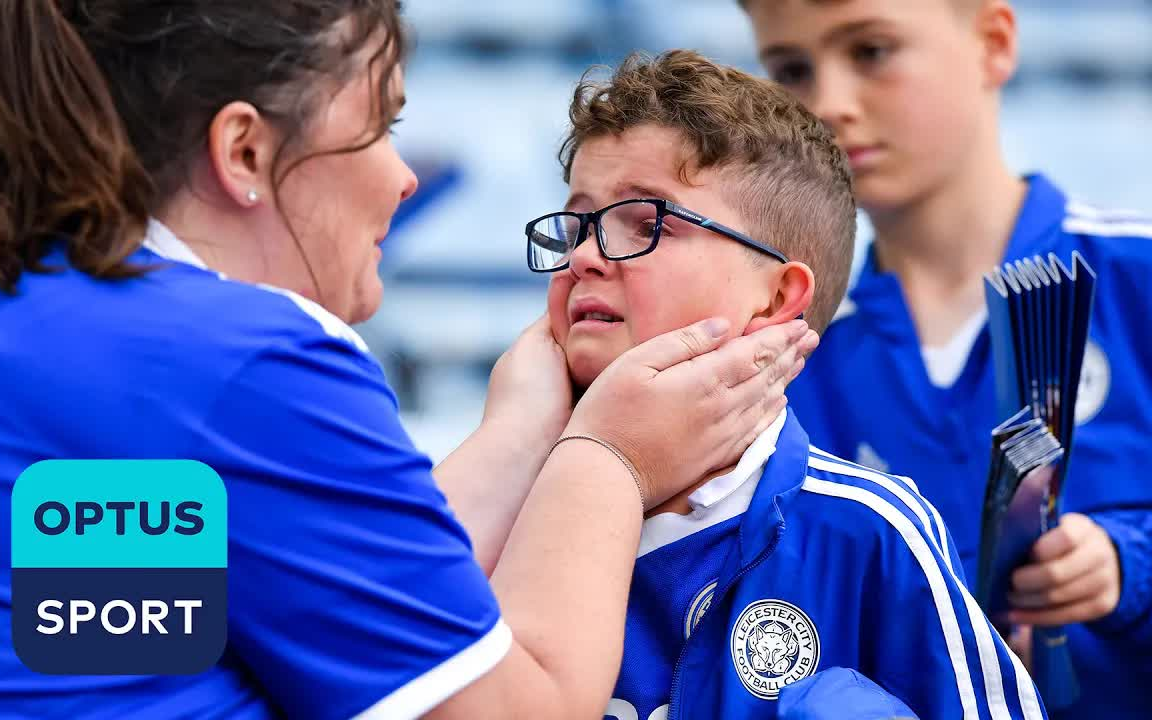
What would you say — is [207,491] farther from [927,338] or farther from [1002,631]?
[927,338]

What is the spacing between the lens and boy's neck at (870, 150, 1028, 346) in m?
2.07

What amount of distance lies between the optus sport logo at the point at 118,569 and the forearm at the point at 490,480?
18.5 inches

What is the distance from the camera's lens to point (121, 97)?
1102 millimetres

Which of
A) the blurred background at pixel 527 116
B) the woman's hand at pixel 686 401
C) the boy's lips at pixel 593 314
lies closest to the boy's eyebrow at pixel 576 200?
the boy's lips at pixel 593 314

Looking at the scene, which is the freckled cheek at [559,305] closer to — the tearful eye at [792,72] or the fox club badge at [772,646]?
the fox club badge at [772,646]

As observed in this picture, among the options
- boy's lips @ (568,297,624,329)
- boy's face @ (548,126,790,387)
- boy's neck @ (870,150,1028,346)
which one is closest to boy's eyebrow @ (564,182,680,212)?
boy's face @ (548,126,790,387)

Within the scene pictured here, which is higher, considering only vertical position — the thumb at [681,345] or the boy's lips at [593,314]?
the thumb at [681,345]

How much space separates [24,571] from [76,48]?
1.41ft

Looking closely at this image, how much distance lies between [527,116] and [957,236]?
1239 centimetres

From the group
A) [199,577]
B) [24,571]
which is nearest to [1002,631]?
[199,577]

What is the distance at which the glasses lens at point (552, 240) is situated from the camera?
1605 millimetres

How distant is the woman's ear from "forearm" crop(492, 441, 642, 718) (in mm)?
397

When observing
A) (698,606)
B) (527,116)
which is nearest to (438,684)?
(698,606)

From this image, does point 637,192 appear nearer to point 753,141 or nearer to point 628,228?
point 628,228
